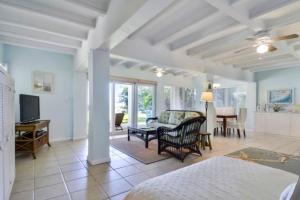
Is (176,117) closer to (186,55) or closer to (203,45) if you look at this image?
(186,55)

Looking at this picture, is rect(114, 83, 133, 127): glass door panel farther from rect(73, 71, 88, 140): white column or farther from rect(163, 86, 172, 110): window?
rect(163, 86, 172, 110): window

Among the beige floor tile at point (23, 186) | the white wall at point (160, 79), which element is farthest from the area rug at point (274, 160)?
the white wall at point (160, 79)

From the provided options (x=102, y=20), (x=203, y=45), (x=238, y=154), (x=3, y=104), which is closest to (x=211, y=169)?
(x=238, y=154)

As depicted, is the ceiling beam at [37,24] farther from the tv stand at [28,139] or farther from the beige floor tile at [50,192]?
the beige floor tile at [50,192]

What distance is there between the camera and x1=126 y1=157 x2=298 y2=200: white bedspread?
103 centimetres

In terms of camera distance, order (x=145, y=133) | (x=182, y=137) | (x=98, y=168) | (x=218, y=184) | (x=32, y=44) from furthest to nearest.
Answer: (x=145, y=133) → (x=32, y=44) → (x=182, y=137) → (x=98, y=168) → (x=218, y=184)

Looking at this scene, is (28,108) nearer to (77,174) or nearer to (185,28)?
(77,174)

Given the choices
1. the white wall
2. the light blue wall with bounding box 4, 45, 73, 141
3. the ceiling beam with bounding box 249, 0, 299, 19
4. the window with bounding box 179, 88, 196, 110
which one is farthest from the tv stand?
the window with bounding box 179, 88, 196, 110

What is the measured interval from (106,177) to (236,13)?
3135 millimetres

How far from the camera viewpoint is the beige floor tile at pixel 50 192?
7.19 feet

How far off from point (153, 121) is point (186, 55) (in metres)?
2.68

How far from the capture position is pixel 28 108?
3867 mm

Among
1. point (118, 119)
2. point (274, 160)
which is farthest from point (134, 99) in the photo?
point (274, 160)

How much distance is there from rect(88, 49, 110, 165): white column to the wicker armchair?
1253 millimetres
